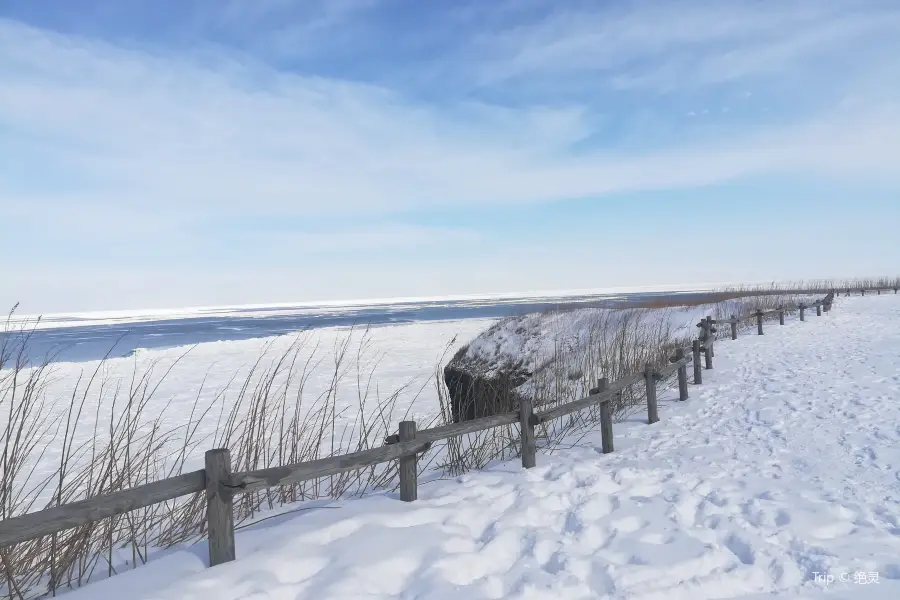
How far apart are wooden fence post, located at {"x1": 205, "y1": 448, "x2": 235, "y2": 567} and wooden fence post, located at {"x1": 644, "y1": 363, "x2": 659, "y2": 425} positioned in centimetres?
660

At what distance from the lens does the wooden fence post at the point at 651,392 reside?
8.58 meters

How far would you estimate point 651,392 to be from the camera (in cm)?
865

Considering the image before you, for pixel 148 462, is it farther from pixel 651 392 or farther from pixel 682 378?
pixel 682 378

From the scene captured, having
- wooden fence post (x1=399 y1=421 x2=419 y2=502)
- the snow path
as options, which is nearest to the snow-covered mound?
the snow path

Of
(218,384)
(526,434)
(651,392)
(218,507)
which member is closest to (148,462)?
(218,507)

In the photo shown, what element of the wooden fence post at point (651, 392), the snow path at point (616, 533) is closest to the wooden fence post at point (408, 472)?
the snow path at point (616, 533)

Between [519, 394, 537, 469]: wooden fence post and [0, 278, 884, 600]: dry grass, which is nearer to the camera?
[0, 278, 884, 600]: dry grass

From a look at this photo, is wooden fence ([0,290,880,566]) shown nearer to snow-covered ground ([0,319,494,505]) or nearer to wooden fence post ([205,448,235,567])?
wooden fence post ([205,448,235,567])

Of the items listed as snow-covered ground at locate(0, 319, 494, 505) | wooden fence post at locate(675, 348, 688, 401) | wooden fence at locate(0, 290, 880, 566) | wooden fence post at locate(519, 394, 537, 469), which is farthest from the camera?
snow-covered ground at locate(0, 319, 494, 505)

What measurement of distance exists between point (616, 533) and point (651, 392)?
453 cm

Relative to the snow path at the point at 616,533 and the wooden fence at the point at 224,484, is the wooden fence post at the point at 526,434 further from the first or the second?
the snow path at the point at 616,533

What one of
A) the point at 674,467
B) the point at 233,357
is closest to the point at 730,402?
the point at 674,467

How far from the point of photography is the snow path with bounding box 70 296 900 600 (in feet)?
11.8

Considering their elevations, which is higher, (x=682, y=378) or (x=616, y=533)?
(x=682, y=378)
